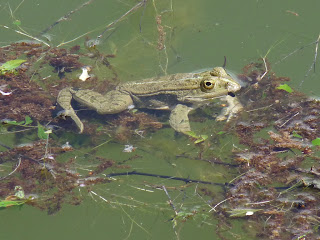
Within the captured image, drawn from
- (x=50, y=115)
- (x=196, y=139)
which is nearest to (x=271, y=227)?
(x=196, y=139)

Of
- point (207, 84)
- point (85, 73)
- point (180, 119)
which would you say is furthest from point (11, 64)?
point (207, 84)

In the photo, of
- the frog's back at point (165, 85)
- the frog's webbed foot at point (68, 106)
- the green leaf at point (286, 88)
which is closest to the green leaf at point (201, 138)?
the frog's back at point (165, 85)

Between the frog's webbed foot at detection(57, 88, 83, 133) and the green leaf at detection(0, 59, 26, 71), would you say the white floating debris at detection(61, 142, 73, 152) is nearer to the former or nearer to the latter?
the frog's webbed foot at detection(57, 88, 83, 133)

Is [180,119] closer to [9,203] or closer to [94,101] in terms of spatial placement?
[94,101]

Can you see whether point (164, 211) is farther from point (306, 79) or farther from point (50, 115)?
point (306, 79)

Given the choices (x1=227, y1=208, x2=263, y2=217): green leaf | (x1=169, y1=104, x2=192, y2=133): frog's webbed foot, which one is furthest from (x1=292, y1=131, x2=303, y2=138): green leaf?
(x1=169, y1=104, x2=192, y2=133): frog's webbed foot

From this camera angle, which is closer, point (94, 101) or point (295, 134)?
point (295, 134)
